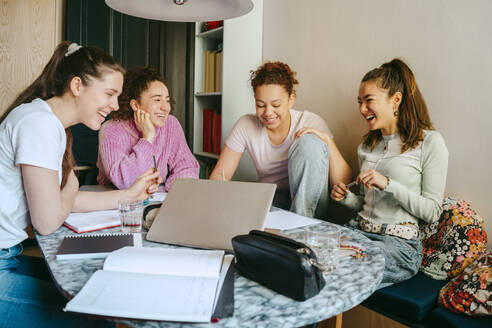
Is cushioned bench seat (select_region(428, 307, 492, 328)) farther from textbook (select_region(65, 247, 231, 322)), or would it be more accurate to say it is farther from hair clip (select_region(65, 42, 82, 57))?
hair clip (select_region(65, 42, 82, 57))

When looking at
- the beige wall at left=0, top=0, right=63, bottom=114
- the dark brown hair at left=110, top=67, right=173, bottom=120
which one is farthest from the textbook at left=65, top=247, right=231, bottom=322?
the beige wall at left=0, top=0, right=63, bottom=114

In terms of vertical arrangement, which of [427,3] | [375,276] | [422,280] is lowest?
[422,280]

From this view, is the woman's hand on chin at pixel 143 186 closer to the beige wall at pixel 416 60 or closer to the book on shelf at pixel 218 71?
the beige wall at pixel 416 60

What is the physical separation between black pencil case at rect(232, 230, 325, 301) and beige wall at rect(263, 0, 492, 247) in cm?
126

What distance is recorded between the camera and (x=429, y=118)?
161 cm

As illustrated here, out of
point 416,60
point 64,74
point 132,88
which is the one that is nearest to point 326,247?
point 64,74

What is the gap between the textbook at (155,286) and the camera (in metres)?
0.55

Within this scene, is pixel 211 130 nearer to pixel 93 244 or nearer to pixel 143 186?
pixel 143 186

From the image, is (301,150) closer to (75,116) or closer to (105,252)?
(75,116)

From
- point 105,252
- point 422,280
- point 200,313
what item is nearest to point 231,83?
point 422,280

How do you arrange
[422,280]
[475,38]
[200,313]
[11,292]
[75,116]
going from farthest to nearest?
[475,38] → [422,280] → [75,116] → [11,292] → [200,313]

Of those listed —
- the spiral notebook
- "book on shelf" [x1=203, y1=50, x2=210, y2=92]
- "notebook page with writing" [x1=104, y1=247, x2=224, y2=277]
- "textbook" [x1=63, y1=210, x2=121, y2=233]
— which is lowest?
"textbook" [x1=63, y1=210, x2=121, y2=233]

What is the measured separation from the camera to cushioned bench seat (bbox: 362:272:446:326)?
119 centimetres

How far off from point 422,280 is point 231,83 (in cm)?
174
